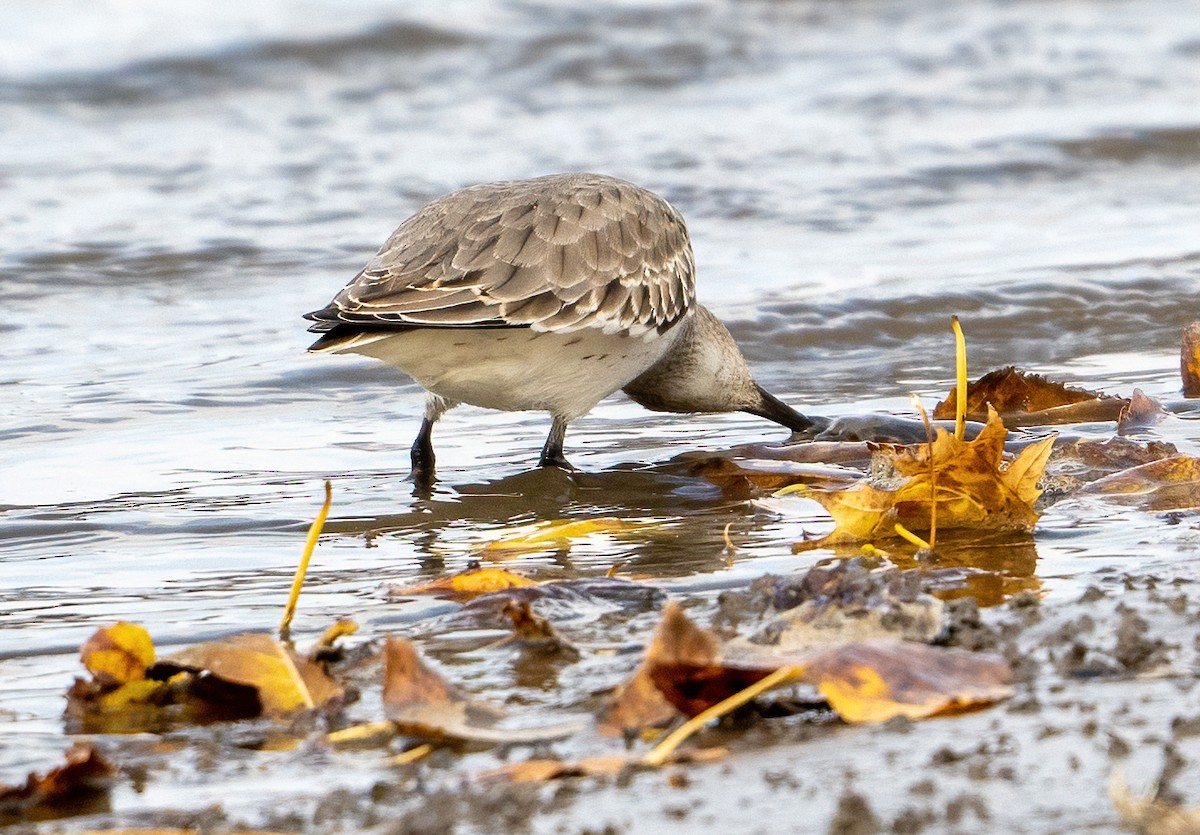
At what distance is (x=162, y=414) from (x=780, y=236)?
3.94 m

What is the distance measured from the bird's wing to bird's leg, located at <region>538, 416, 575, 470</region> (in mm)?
381

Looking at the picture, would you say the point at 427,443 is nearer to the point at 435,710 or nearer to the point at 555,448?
the point at 555,448

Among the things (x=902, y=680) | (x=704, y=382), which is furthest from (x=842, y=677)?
(x=704, y=382)

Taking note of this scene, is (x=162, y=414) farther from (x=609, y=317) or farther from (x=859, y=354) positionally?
(x=859, y=354)

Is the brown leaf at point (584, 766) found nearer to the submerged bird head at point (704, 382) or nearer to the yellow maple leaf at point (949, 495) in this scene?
the yellow maple leaf at point (949, 495)

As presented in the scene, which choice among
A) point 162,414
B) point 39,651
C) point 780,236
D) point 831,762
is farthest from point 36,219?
point 831,762

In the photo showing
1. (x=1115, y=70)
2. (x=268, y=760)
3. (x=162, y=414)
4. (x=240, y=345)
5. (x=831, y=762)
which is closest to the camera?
(x=831, y=762)

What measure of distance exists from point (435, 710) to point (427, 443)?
274 centimetres

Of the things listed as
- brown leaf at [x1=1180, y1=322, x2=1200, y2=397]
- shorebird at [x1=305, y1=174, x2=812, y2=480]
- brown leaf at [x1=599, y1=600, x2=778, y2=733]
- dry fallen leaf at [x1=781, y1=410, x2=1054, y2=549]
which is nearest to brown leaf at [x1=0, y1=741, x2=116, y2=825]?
brown leaf at [x1=599, y1=600, x2=778, y2=733]

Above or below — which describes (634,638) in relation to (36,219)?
below

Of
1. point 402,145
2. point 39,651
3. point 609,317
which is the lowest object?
point 39,651

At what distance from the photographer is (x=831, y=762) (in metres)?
2.20

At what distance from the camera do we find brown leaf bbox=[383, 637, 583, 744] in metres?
2.41

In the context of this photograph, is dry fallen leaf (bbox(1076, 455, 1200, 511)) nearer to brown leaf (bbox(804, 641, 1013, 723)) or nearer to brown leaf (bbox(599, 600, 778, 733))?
brown leaf (bbox(804, 641, 1013, 723))
